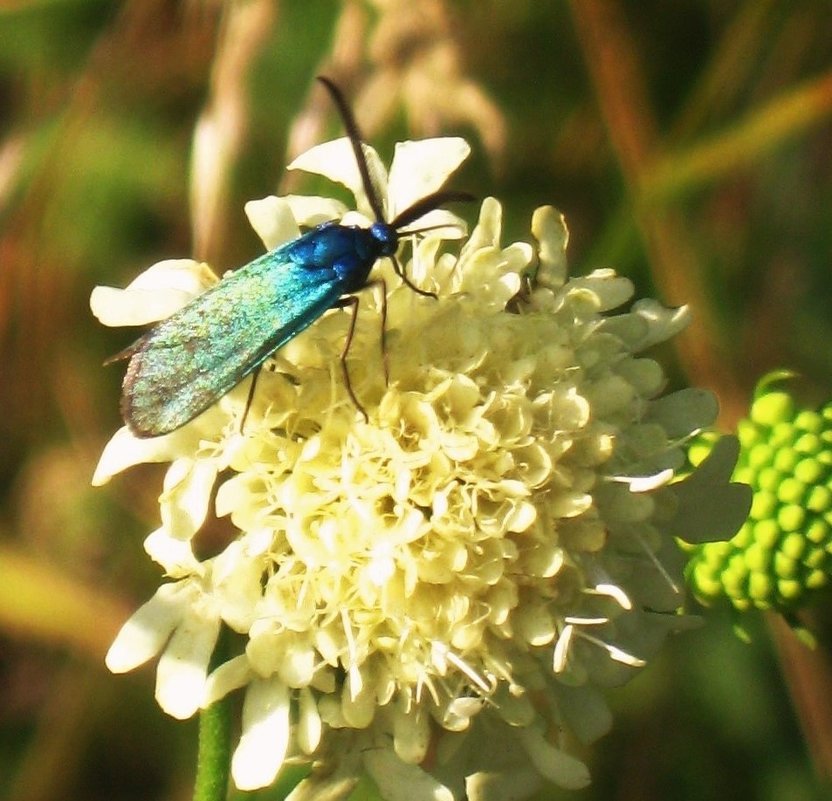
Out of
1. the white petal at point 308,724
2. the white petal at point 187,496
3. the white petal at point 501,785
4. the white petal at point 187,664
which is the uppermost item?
the white petal at point 187,496

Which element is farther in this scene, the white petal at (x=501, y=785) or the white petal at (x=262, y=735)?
the white petal at (x=501, y=785)

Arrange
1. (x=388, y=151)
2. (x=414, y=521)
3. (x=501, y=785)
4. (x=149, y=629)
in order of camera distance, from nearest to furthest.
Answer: (x=414, y=521), (x=149, y=629), (x=501, y=785), (x=388, y=151)

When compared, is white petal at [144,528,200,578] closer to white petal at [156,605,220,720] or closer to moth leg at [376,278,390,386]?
white petal at [156,605,220,720]

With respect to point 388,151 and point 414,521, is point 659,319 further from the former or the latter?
point 388,151

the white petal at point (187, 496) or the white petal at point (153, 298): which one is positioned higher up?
the white petal at point (153, 298)

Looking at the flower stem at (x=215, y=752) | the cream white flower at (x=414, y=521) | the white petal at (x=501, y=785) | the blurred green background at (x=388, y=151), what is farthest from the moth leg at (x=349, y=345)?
the blurred green background at (x=388, y=151)

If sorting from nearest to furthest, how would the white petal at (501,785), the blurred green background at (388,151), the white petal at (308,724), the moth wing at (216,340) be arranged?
the moth wing at (216,340)
the white petal at (308,724)
the white petal at (501,785)
the blurred green background at (388,151)

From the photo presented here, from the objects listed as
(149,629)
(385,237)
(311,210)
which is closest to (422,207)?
(385,237)

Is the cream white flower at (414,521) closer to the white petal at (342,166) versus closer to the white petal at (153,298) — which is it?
the white petal at (153,298)
